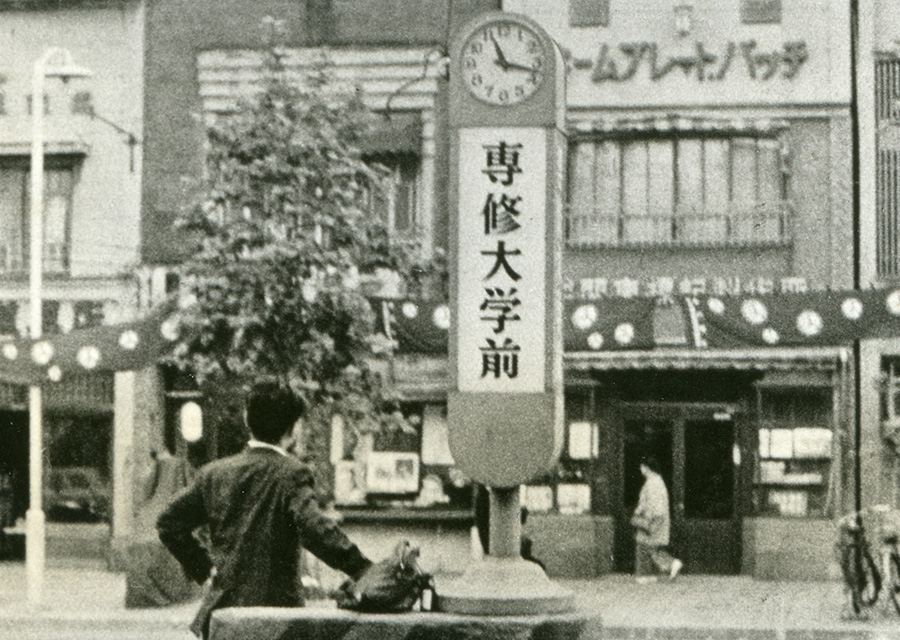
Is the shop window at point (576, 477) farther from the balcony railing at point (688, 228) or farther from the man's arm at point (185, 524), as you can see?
the man's arm at point (185, 524)

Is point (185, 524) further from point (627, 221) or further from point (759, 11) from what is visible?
point (759, 11)

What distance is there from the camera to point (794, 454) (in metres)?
22.9

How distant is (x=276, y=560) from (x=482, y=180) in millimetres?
2320

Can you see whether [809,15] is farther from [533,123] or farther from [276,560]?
[276,560]

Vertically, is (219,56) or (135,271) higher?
(219,56)

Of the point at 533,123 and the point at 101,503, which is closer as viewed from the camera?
the point at 533,123

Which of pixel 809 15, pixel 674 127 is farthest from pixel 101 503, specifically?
pixel 809 15

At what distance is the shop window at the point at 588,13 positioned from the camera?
23.6 meters

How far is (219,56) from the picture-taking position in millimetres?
24484

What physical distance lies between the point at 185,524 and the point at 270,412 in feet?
1.94

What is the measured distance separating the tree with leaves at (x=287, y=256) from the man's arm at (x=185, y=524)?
12.0 m

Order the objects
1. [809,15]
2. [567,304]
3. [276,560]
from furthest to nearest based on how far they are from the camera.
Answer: [809,15] → [567,304] → [276,560]

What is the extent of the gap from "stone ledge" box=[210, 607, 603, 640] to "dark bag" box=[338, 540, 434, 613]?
0.12 feet

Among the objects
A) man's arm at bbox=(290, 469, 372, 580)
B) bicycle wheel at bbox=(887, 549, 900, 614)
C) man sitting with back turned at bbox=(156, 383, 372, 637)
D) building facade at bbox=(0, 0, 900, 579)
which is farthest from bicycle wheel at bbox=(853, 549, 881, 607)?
man's arm at bbox=(290, 469, 372, 580)
